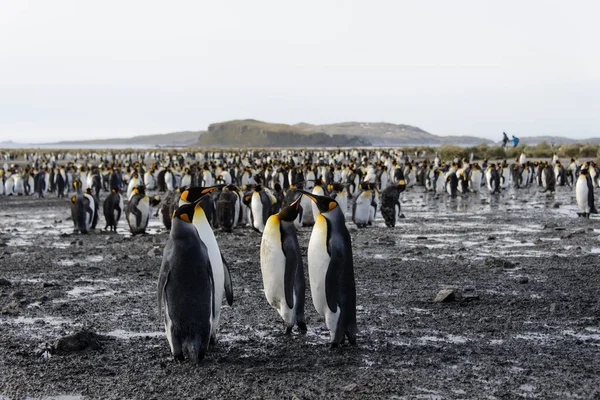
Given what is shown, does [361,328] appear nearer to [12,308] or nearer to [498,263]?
[12,308]

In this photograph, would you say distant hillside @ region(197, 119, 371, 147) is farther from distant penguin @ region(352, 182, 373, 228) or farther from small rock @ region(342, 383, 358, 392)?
small rock @ region(342, 383, 358, 392)

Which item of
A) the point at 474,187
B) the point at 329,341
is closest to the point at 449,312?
the point at 329,341

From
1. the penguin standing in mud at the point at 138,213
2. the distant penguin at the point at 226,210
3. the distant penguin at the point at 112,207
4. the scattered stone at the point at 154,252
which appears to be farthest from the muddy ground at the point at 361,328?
the distant penguin at the point at 112,207

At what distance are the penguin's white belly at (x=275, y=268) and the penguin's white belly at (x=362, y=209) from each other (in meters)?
8.57

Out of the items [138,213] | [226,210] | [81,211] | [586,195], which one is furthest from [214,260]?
[586,195]

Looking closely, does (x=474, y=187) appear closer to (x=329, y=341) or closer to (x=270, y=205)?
(x=270, y=205)

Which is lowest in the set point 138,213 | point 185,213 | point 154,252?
point 154,252

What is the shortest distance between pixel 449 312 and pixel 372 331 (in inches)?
41.3

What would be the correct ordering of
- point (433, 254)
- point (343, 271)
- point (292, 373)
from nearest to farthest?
point (292, 373)
point (343, 271)
point (433, 254)

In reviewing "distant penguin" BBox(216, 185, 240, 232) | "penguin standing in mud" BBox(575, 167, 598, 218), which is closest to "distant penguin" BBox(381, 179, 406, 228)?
"distant penguin" BBox(216, 185, 240, 232)

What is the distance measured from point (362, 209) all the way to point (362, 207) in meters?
0.05

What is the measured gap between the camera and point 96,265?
1003 cm

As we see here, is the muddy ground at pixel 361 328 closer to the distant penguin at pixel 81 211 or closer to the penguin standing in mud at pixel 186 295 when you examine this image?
the penguin standing in mud at pixel 186 295

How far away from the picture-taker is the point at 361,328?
6.27 metres
